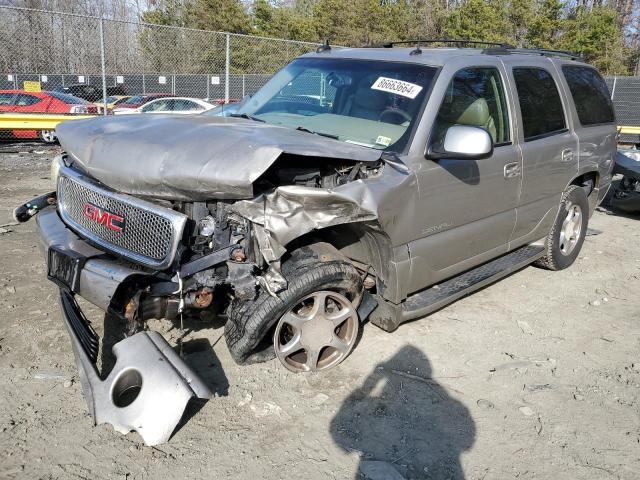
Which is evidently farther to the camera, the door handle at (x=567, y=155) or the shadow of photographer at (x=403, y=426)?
the door handle at (x=567, y=155)

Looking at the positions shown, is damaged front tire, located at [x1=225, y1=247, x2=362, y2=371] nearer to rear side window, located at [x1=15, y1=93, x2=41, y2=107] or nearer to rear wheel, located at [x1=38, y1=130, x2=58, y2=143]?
rear wheel, located at [x1=38, y1=130, x2=58, y2=143]

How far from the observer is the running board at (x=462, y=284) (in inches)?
149

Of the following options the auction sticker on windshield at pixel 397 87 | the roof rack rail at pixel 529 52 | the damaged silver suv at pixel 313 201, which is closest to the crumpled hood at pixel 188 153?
the damaged silver suv at pixel 313 201

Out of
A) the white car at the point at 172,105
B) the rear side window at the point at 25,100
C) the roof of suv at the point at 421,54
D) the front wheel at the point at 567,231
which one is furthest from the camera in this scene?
the white car at the point at 172,105

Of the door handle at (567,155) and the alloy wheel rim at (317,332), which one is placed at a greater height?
the door handle at (567,155)

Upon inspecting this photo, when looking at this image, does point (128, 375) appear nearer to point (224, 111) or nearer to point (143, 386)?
point (143, 386)

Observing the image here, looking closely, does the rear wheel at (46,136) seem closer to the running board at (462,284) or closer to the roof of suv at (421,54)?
the roof of suv at (421,54)

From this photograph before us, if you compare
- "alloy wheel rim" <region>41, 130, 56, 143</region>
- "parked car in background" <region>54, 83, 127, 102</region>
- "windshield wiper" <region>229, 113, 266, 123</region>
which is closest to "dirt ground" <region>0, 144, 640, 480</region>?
"windshield wiper" <region>229, 113, 266, 123</region>

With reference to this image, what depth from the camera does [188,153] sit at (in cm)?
300

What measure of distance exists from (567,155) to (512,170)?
1029 millimetres

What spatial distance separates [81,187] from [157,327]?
1.16 metres

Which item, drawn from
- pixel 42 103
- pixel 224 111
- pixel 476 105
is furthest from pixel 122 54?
pixel 476 105

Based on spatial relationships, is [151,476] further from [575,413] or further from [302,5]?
[302,5]

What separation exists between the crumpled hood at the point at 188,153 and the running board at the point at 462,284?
1.12 metres
